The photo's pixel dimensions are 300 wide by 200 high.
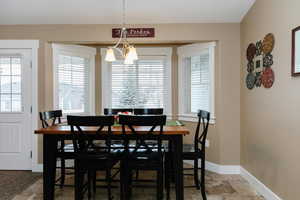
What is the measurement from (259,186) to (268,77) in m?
1.42

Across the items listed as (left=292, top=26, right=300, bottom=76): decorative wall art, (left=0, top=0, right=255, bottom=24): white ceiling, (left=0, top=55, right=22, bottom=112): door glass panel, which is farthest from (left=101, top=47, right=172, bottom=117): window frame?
(left=292, top=26, right=300, bottom=76): decorative wall art

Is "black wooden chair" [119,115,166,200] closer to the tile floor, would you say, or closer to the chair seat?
the chair seat

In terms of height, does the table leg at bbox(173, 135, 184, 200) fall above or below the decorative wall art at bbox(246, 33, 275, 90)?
below

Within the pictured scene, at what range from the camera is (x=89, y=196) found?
9.01ft

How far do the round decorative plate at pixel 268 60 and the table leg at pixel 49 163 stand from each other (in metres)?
2.66

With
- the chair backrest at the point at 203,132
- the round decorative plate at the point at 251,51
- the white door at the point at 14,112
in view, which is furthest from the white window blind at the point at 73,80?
the round decorative plate at the point at 251,51

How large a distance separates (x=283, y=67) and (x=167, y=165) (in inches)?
69.9

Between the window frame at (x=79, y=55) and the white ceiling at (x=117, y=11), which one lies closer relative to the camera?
the white ceiling at (x=117, y=11)

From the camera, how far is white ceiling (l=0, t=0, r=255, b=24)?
3.33 m

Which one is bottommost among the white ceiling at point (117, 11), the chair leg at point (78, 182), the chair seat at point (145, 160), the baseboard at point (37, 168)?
the baseboard at point (37, 168)

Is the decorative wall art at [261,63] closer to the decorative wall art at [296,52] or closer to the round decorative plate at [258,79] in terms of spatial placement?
the round decorative plate at [258,79]

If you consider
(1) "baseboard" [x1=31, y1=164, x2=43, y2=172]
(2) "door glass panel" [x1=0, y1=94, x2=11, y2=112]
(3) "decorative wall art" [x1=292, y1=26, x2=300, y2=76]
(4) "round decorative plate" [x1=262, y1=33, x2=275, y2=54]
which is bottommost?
(1) "baseboard" [x1=31, y1=164, x2=43, y2=172]

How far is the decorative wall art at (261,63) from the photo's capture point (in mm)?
2748

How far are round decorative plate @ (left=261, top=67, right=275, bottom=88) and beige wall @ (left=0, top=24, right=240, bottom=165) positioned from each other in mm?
809
